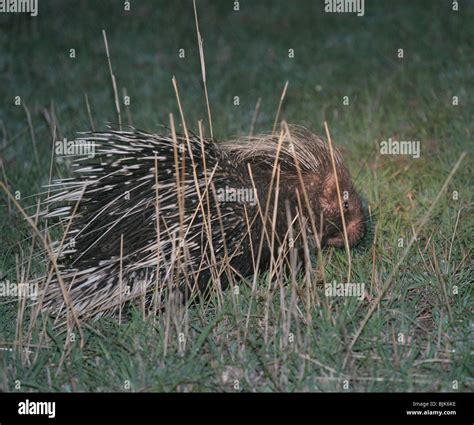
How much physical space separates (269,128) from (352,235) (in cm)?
193

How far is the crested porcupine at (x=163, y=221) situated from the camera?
3416 mm

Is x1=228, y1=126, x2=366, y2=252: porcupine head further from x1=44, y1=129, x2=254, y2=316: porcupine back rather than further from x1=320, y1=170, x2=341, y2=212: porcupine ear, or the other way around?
x1=44, y1=129, x2=254, y2=316: porcupine back

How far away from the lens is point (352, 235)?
403 cm

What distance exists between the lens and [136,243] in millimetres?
3449

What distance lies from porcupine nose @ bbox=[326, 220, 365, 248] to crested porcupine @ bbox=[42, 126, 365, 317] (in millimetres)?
195

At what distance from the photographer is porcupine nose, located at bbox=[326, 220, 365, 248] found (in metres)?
4.03

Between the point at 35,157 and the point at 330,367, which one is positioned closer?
the point at 330,367

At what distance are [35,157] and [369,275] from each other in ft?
8.51

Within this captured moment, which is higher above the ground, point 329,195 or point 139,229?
point 329,195

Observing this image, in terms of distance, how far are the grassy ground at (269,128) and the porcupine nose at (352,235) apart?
0.05m

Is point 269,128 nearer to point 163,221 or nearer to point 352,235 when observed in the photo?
point 352,235

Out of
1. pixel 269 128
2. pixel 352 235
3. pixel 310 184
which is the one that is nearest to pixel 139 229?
pixel 310 184
